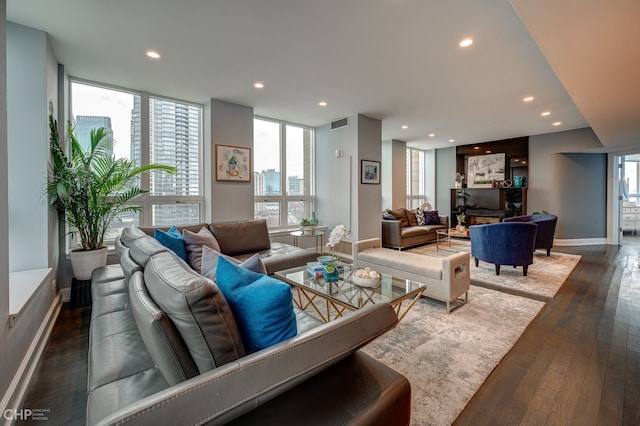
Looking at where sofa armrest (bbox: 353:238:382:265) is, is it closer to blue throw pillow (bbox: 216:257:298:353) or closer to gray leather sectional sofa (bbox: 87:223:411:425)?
gray leather sectional sofa (bbox: 87:223:411:425)

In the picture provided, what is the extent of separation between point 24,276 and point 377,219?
4.90m

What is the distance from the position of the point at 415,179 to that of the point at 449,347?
7.04 m

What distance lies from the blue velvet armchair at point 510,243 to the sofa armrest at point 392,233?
1.77 meters

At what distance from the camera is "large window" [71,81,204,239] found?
364 cm

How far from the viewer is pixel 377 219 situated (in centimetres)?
555

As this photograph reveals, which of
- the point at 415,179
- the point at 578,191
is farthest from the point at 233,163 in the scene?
the point at 578,191

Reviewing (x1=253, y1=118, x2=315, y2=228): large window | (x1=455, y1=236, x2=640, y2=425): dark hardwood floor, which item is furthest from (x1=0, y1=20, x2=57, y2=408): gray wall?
(x1=455, y1=236, x2=640, y2=425): dark hardwood floor

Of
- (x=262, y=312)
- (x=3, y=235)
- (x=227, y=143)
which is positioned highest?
(x=227, y=143)

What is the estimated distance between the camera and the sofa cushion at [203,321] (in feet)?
2.93

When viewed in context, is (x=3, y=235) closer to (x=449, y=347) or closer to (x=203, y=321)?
(x=203, y=321)

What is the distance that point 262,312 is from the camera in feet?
3.27

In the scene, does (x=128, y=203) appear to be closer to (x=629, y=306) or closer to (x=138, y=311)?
(x=138, y=311)

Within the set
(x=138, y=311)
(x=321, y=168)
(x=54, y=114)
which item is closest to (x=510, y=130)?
(x=321, y=168)

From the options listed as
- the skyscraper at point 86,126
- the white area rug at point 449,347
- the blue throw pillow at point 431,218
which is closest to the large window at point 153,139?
the skyscraper at point 86,126
